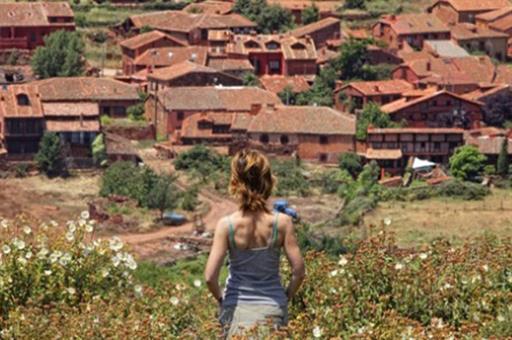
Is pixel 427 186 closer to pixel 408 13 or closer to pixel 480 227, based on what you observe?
pixel 480 227

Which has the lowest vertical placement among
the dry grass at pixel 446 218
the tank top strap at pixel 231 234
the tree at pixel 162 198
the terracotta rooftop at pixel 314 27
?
the dry grass at pixel 446 218

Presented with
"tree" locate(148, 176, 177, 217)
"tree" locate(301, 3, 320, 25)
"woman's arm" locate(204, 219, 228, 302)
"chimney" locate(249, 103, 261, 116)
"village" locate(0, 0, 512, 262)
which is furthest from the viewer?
"tree" locate(301, 3, 320, 25)

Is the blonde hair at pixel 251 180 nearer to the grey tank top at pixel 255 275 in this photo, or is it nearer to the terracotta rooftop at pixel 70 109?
the grey tank top at pixel 255 275

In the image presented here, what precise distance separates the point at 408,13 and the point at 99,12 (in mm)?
9872

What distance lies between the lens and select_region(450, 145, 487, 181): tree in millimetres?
33531

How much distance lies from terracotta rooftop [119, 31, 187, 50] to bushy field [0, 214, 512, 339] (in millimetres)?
32087

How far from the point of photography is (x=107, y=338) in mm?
7953

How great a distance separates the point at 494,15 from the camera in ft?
153

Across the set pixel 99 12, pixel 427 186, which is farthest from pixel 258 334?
pixel 99 12

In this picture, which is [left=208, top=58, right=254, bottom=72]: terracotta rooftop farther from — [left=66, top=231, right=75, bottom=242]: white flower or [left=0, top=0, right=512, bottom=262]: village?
[left=66, top=231, right=75, bottom=242]: white flower

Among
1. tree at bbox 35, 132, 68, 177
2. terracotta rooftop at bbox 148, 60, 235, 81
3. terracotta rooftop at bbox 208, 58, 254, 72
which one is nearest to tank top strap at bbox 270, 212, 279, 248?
tree at bbox 35, 132, 68, 177

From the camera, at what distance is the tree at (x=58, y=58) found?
129 feet

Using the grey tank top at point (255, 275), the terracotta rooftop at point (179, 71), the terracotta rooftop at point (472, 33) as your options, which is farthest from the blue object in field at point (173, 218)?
the grey tank top at point (255, 275)

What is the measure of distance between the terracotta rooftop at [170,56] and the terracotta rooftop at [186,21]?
4.63 ft
